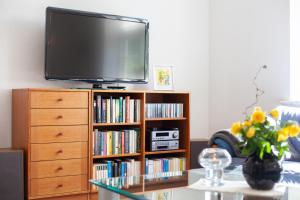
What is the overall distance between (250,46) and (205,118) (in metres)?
1.01

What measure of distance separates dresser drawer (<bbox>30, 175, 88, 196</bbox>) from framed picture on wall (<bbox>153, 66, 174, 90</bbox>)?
1258 mm

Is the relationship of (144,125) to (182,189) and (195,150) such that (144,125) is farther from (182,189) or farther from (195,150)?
(182,189)

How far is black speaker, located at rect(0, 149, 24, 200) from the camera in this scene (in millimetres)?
3182

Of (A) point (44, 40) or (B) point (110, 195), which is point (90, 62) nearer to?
(A) point (44, 40)

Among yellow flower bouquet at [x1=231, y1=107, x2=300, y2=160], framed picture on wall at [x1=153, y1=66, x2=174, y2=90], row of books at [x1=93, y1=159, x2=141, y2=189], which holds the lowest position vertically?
row of books at [x1=93, y1=159, x2=141, y2=189]

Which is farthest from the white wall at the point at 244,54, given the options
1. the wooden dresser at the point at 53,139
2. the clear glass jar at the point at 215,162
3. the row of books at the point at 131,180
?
the clear glass jar at the point at 215,162

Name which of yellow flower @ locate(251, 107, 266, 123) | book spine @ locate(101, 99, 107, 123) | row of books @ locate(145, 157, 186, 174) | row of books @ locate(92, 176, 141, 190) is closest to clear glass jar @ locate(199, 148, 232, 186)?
yellow flower @ locate(251, 107, 266, 123)

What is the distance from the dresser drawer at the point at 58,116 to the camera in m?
3.32

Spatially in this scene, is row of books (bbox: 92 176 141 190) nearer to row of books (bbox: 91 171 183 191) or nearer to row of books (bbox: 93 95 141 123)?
row of books (bbox: 91 171 183 191)

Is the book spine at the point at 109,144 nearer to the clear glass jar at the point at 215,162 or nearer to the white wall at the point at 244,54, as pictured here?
the white wall at the point at 244,54

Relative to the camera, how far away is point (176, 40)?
185 inches

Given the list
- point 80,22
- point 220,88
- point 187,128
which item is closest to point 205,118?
point 220,88

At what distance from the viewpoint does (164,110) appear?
4145mm

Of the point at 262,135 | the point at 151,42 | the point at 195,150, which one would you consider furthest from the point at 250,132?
the point at 151,42
